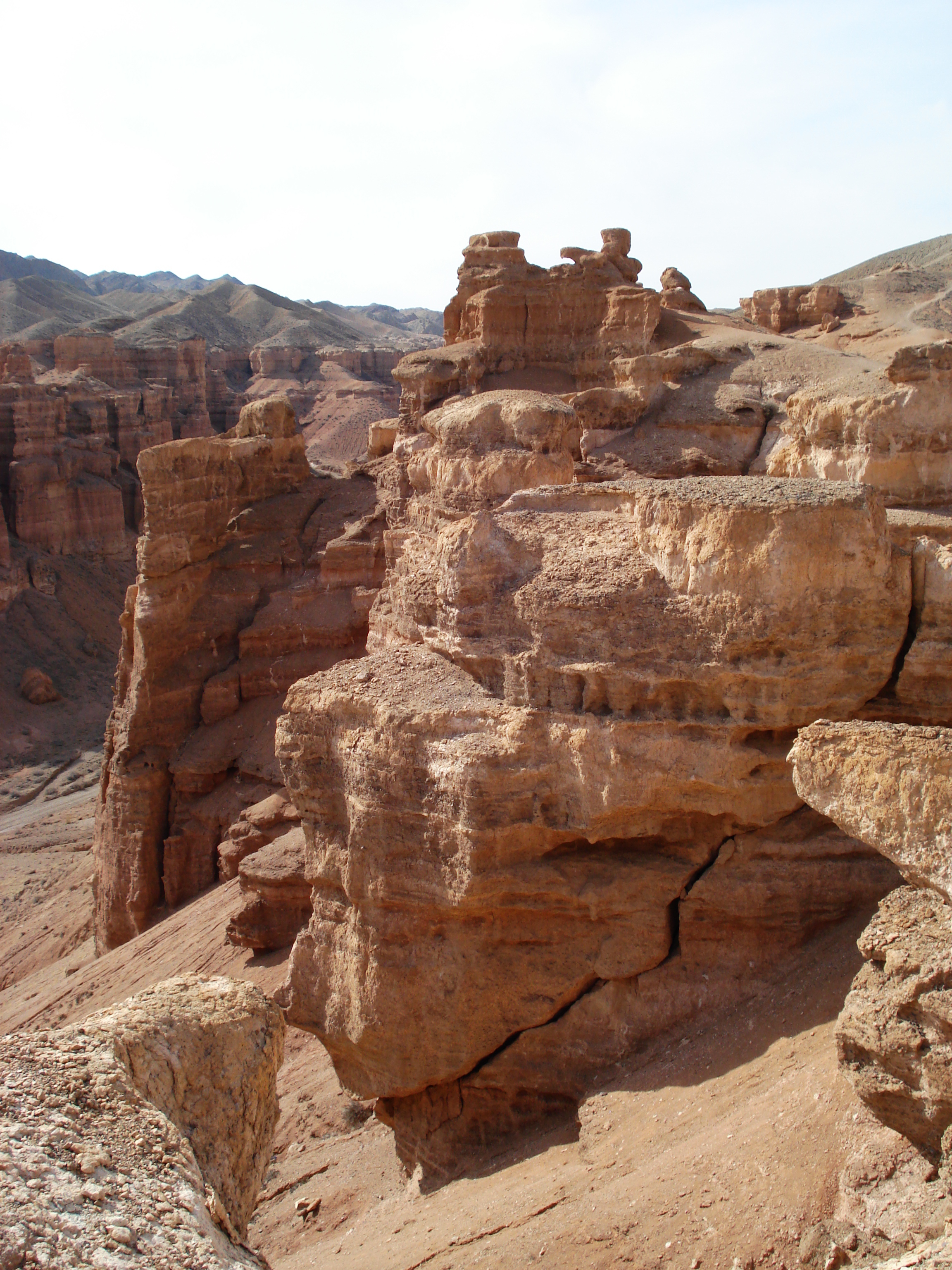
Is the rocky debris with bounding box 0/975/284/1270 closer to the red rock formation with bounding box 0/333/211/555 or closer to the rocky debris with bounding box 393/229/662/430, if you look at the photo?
the rocky debris with bounding box 393/229/662/430

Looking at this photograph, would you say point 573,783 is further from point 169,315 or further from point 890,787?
point 169,315

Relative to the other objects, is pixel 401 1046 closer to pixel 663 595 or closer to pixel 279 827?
pixel 663 595

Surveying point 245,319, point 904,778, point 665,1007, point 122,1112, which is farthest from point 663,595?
point 245,319

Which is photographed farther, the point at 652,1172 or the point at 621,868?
the point at 621,868

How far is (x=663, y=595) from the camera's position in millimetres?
6629

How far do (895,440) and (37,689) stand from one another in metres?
27.7

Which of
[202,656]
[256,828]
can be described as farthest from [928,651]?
[202,656]

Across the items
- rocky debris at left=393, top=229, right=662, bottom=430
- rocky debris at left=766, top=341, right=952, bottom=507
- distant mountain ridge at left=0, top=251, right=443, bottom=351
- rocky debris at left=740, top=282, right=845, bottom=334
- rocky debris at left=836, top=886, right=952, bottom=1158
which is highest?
distant mountain ridge at left=0, top=251, right=443, bottom=351

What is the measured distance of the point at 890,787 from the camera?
462cm

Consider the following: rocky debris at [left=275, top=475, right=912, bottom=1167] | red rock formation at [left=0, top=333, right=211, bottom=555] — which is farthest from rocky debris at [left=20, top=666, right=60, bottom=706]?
rocky debris at [left=275, top=475, right=912, bottom=1167]

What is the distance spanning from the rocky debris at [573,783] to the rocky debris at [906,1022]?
Answer: 5.91ft

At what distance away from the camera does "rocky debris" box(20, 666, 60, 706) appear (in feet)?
103

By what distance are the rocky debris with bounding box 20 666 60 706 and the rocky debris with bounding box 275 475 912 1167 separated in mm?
26000

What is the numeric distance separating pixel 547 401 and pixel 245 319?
7897 centimetres
